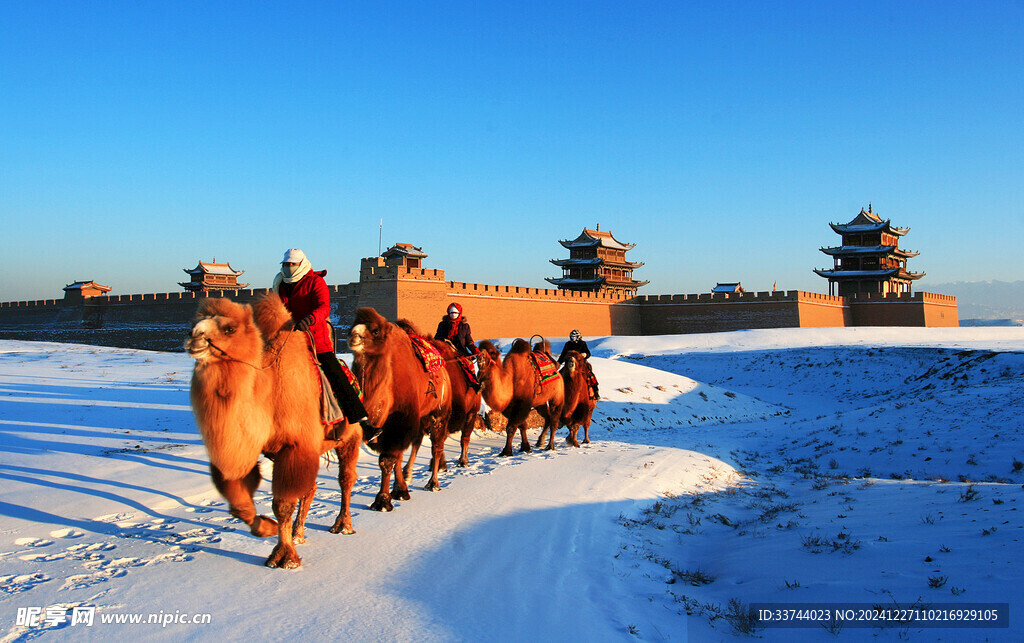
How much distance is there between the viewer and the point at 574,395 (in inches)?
407

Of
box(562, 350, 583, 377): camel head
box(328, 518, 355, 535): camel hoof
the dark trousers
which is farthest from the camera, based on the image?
box(562, 350, 583, 377): camel head

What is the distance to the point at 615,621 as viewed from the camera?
3.34 metres

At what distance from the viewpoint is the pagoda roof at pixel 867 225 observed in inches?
1815

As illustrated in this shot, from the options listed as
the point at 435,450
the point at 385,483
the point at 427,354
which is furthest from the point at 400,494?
the point at 427,354

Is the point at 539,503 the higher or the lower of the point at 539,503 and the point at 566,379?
the lower

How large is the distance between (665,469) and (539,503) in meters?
2.70

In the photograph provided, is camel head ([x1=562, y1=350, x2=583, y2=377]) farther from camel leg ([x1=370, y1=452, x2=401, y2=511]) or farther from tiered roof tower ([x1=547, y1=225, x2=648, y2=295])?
tiered roof tower ([x1=547, y1=225, x2=648, y2=295])

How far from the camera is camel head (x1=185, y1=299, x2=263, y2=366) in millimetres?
3342

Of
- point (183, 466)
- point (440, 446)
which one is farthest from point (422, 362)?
point (183, 466)

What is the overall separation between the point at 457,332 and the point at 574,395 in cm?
280

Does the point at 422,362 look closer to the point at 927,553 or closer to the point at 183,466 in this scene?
the point at 183,466

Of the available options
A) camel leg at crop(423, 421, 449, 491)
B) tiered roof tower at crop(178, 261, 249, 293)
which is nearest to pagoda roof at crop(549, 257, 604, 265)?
tiered roof tower at crop(178, 261, 249, 293)

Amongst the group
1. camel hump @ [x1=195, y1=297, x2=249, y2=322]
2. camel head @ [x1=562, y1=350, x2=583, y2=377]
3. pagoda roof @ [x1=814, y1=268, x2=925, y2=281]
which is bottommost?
camel head @ [x1=562, y1=350, x2=583, y2=377]

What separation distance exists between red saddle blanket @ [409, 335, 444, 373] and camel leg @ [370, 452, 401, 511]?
85cm
